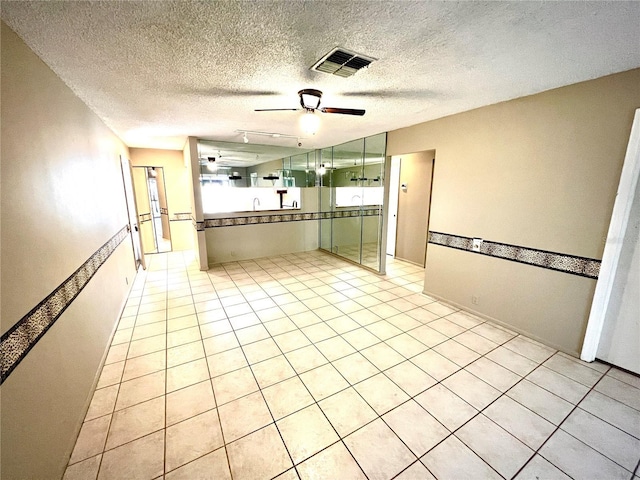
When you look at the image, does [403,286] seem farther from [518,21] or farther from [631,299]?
[518,21]

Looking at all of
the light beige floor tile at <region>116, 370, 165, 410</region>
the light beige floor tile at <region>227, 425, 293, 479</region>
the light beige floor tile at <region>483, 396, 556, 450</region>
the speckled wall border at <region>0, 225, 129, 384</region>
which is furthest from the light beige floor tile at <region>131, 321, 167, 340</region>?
the light beige floor tile at <region>483, 396, 556, 450</region>

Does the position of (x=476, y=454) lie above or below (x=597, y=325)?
below

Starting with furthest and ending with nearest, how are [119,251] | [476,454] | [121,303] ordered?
[119,251] < [121,303] < [476,454]

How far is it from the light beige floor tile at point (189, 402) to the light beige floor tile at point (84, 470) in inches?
14.7

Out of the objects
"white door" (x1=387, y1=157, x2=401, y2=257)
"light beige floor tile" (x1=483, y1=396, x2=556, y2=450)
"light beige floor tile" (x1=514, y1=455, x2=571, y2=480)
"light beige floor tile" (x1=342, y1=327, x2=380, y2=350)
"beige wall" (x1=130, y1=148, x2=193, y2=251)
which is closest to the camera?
"light beige floor tile" (x1=514, y1=455, x2=571, y2=480)

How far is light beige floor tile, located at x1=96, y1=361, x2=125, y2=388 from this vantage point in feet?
6.82

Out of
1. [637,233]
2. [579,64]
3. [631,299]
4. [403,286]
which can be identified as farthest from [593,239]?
[403,286]

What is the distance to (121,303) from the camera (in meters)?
3.26

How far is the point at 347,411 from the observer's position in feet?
5.92

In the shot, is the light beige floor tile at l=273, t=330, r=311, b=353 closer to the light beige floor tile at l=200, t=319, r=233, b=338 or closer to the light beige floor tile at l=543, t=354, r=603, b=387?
the light beige floor tile at l=200, t=319, r=233, b=338

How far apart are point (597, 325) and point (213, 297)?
430cm

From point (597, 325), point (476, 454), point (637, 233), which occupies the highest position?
point (637, 233)

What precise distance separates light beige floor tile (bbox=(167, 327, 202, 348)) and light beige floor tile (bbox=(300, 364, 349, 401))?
134cm

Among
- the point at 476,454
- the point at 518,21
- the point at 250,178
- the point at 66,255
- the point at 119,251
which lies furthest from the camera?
the point at 250,178
